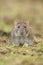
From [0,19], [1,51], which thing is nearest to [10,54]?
[1,51]

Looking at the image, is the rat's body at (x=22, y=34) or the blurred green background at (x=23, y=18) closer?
the blurred green background at (x=23, y=18)

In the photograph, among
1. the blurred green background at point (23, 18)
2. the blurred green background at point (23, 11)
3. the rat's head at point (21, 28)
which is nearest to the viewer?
the blurred green background at point (23, 18)

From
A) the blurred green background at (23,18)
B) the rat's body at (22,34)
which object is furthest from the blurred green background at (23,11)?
the rat's body at (22,34)

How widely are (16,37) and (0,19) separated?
7.63 metres

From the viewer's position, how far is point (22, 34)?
A: 16250 mm

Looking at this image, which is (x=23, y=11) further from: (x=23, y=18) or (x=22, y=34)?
(x=22, y=34)

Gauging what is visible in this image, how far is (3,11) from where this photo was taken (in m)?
27.5

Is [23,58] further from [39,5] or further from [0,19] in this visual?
[39,5]

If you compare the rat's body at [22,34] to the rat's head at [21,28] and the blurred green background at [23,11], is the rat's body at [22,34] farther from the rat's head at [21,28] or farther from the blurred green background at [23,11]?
the blurred green background at [23,11]

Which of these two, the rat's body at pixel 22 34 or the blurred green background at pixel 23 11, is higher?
the rat's body at pixel 22 34

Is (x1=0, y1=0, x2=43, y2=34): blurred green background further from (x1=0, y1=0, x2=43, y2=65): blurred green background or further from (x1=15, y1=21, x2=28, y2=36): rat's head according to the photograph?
(x1=15, y1=21, x2=28, y2=36): rat's head

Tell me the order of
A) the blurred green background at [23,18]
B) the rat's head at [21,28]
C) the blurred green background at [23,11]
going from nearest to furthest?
1. the blurred green background at [23,18]
2. the rat's head at [21,28]
3. the blurred green background at [23,11]

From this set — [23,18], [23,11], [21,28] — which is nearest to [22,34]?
[21,28]

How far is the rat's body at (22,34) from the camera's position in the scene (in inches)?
640
